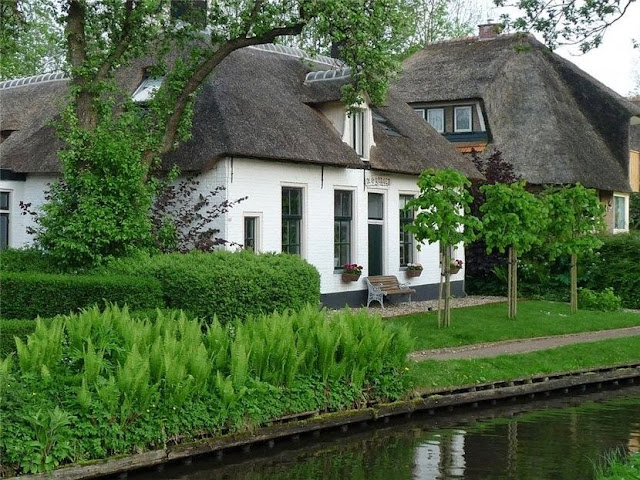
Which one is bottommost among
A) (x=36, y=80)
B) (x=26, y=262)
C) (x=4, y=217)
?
(x=26, y=262)

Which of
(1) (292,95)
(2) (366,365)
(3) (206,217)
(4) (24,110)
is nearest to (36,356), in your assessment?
(2) (366,365)

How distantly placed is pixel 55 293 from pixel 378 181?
1138cm

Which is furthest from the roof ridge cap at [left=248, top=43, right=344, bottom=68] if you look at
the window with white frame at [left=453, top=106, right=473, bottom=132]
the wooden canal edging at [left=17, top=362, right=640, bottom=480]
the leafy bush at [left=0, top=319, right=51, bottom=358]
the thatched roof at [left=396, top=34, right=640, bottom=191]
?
the leafy bush at [left=0, top=319, right=51, bottom=358]

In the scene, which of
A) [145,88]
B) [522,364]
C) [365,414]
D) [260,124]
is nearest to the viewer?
[365,414]

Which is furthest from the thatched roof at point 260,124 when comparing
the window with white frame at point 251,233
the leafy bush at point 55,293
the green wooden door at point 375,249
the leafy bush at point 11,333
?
the leafy bush at point 11,333

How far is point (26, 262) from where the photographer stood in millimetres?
17750

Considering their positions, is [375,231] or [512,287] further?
[375,231]

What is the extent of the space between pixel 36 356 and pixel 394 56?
1119cm

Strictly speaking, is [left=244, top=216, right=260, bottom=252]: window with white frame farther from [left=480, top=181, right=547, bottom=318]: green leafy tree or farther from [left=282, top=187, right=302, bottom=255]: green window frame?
[left=480, top=181, right=547, bottom=318]: green leafy tree

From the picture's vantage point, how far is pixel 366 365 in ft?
44.1

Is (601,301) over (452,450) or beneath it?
over

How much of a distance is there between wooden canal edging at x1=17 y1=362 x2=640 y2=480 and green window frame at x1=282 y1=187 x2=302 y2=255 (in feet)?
24.7

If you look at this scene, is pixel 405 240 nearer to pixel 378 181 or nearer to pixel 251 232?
pixel 378 181

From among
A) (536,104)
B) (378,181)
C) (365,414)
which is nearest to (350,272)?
(378,181)
